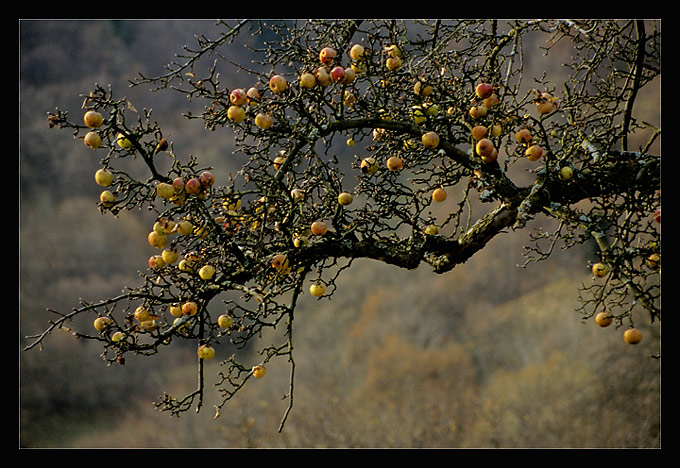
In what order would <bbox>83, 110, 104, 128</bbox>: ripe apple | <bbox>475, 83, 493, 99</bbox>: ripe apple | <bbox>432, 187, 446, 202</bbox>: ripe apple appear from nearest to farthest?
<bbox>83, 110, 104, 128</bbox>: ripe apple < <bbox>475, 83, 493, 99</bbox>: ripe apple < <bbox>432, 187, 446, 202</bbox>: ripe apple

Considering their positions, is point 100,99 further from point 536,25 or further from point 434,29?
point 536,25

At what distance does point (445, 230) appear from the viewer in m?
7.33

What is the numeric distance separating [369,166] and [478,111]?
484mm

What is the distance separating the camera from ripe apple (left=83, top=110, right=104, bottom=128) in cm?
172

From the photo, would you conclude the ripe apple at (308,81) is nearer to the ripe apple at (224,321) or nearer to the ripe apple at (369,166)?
the ripe apple at (369,166)

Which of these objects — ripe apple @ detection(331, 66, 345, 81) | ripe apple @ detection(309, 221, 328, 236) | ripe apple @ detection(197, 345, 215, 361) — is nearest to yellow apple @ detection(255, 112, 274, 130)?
ripe apple @ detection(331, 66, 345, 81)

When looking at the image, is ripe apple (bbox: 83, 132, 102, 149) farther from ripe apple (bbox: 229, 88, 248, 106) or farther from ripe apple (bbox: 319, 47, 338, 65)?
ripe apple (bbox: 319, 47, 338, 65)

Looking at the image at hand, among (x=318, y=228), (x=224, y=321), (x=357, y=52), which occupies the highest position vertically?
(x=357, y=52)

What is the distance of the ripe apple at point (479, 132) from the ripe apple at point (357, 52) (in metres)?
0.53

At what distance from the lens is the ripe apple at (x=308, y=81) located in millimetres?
1839

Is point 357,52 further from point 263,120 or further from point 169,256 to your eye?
point 169,256

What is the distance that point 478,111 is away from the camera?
2.15m

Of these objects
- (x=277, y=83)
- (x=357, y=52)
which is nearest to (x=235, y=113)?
(x=277, y=83)

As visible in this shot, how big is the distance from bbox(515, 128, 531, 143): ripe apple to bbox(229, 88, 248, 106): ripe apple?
1151 millimetres
